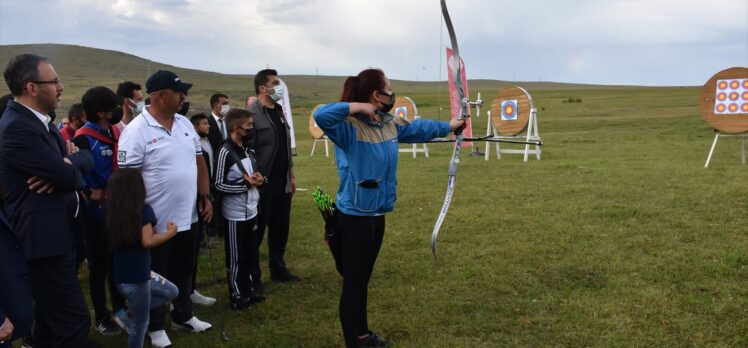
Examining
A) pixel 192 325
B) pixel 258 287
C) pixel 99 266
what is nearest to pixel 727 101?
pixel 258 287

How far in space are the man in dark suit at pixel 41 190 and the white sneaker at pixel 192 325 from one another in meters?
1.21

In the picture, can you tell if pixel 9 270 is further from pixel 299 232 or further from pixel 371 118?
pixel 299 232

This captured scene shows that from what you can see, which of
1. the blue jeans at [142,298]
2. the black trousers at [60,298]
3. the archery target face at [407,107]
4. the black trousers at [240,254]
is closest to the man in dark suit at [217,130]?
the black trousers at [240,254]

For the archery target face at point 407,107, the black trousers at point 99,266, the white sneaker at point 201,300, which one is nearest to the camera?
the black trousers at point 99,266

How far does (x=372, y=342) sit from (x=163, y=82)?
220 centimetres

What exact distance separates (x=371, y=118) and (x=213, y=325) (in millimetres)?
2138

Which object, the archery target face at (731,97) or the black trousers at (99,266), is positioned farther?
the archery target face at (731,97)

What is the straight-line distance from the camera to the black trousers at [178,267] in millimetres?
3791

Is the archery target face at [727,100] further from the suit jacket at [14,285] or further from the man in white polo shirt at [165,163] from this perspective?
the suit jacket at [14,285]

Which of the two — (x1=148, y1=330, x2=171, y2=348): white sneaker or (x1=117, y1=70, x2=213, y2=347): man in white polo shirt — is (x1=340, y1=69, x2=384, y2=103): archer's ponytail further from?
(x1=148, y1=330, x2=171, y2=348): white sneaker

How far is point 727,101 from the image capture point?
12.1m

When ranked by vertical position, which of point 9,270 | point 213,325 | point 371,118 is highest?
point 371,118

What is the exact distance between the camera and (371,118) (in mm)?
3475

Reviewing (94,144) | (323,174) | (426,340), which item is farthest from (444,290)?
(323,174)
